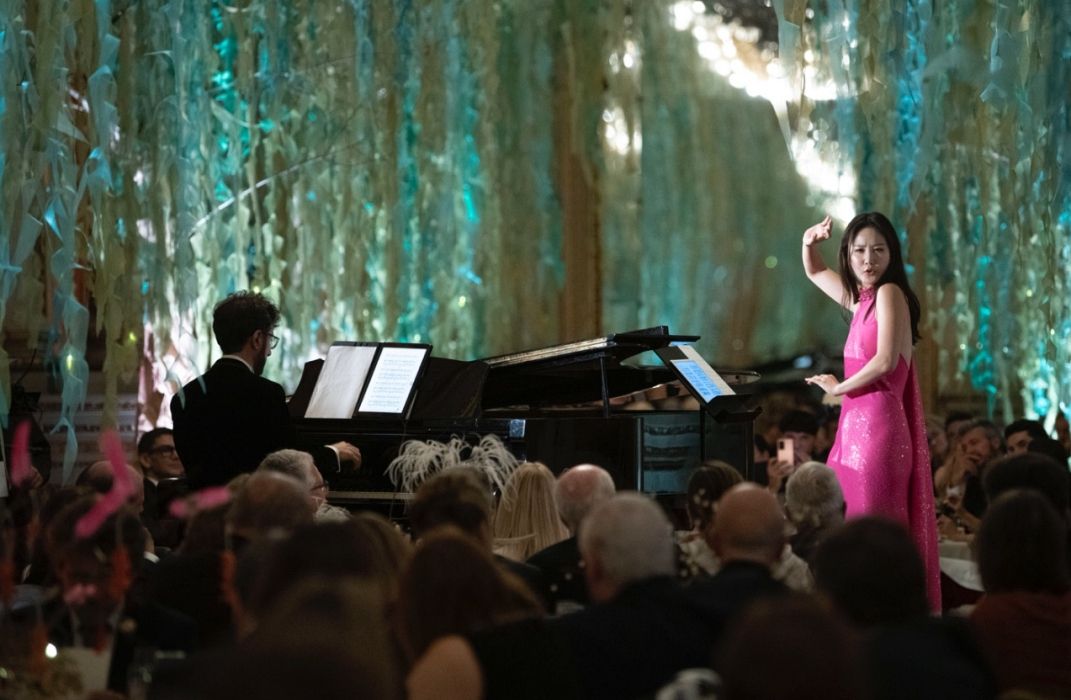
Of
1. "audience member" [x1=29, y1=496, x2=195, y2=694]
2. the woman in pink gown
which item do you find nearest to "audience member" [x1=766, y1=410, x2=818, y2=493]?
the woman in pink gown

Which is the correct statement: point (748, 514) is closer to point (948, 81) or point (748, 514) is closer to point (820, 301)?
point (948, 81)

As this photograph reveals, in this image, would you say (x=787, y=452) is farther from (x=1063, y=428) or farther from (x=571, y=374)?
(x=1063, y=428)

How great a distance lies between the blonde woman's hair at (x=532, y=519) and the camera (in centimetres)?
481

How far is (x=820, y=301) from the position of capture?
42.3 feet

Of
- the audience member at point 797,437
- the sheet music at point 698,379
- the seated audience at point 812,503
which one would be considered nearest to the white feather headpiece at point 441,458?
the sheet music at point 698,379

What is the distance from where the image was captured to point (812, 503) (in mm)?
4695

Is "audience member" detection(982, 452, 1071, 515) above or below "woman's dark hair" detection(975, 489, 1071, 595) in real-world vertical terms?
above

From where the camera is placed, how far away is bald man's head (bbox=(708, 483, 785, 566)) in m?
3.29

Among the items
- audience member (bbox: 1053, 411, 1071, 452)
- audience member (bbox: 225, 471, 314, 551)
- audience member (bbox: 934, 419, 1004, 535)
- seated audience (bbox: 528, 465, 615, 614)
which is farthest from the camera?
audience member (bbox: 1053, 411, 1071, 452)

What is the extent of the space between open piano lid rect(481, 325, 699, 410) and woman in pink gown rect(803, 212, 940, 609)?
1.03 metres

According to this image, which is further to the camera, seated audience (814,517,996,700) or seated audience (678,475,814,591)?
seated audience (678,475,814,591)

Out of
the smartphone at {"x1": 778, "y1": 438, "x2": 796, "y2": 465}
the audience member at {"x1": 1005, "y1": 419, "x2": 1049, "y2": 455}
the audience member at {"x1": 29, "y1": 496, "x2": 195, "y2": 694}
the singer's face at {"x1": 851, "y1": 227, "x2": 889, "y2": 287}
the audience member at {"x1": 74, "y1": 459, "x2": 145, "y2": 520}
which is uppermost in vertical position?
the singer's face at {"x1": 851, "y1": 227, "x2": 889, "y2": 287}

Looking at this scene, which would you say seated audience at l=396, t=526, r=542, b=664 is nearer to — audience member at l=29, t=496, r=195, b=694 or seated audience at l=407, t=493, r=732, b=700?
seated audience at l=407, t=493, r=732, b=700

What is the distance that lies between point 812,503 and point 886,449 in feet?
3.15
